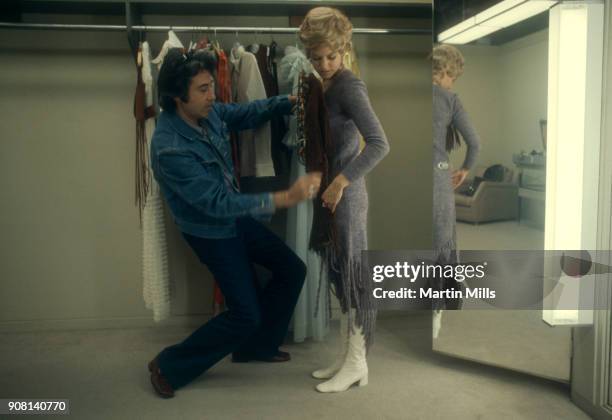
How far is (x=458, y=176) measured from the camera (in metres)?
1.24

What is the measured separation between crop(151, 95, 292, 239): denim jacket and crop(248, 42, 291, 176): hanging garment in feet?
0.12

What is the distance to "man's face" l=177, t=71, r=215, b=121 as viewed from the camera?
118 cm

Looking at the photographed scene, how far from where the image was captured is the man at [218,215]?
1.17 m

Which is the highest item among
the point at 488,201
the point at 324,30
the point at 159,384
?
the point at 324,30

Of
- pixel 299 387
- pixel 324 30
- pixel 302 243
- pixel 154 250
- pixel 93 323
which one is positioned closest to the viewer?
pixel 324 30

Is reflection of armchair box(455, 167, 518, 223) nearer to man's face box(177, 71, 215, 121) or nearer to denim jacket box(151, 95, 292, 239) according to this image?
denim jacket box(151, 95, 292, 239)

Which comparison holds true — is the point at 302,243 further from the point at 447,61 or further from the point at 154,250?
the point at 447,61

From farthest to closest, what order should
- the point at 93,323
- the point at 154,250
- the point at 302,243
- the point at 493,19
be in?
the point at 93,323 < the point at 154,250 < the point at 302,243 < the point at 493,19

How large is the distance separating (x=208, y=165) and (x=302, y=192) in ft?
0.74

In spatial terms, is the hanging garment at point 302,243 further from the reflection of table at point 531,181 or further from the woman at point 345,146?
the reflection of table at point 531,181

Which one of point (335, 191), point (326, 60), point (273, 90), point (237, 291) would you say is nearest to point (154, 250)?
point (237, 291)

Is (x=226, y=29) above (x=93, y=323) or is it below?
above

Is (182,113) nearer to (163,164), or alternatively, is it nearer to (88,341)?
(163,164)

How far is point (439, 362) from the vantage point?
1399 mm
